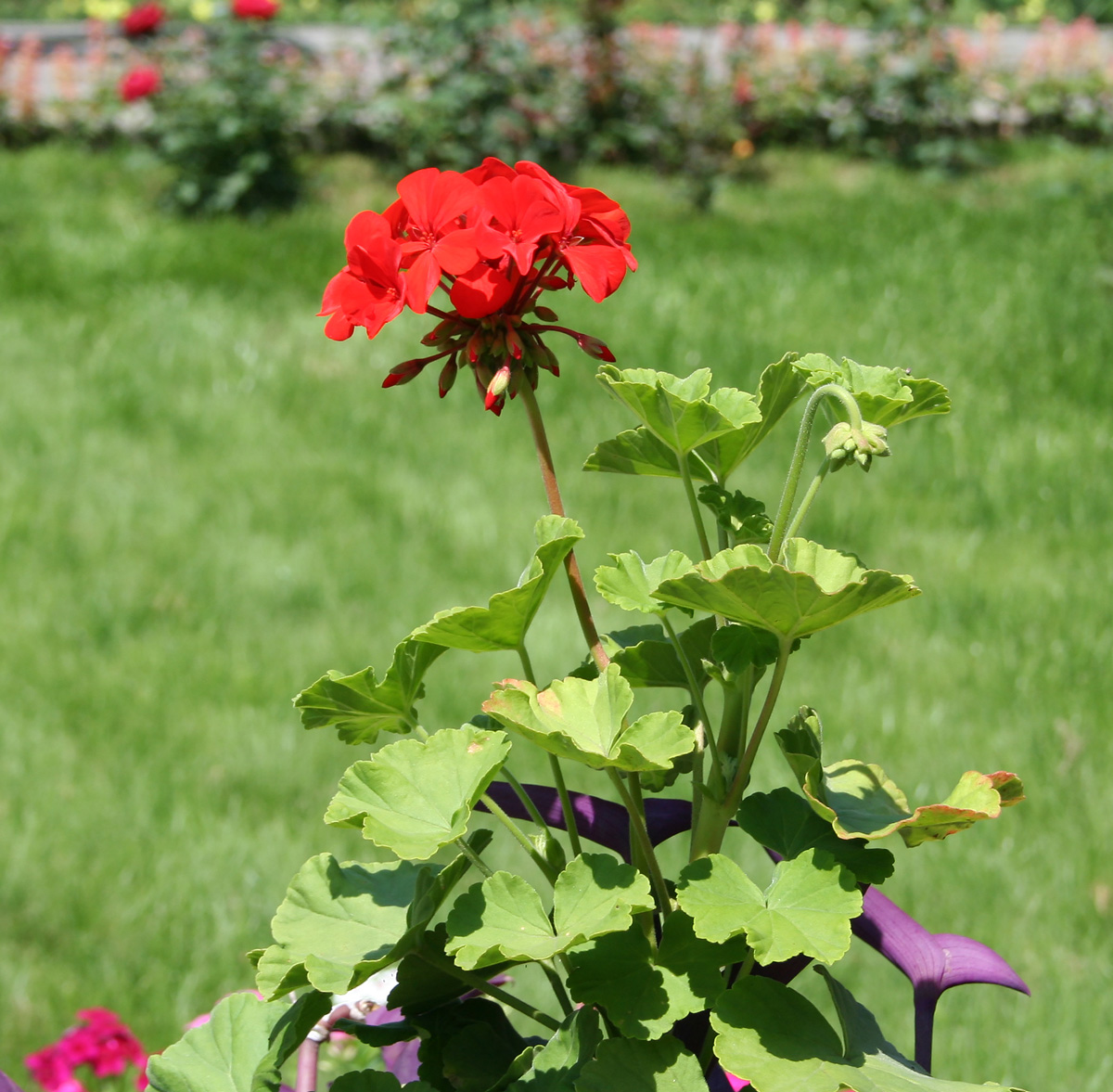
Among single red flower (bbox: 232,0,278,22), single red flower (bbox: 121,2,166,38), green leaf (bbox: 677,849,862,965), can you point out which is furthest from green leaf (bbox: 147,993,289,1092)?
single red flower (bbox: 121,2,166,38)

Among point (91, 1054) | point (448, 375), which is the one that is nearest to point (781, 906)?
point (448, 375)

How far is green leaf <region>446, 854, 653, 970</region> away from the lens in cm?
76

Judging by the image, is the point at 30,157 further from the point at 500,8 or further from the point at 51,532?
the point at 51,532

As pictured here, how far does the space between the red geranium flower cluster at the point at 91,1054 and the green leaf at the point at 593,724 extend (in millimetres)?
1223

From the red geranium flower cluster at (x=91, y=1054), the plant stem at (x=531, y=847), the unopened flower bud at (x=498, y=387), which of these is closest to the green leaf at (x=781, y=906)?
the plant stem at (x=531, y=847)

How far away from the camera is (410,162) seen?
6.20 metres

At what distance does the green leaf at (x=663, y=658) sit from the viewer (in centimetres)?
94

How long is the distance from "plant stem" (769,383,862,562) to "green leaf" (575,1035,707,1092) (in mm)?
320

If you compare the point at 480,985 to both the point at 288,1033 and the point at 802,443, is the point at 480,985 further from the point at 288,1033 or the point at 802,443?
the point at 802,443

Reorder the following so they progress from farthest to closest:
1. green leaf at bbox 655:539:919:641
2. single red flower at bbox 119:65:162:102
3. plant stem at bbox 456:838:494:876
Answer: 1. single red flower at bbox 119:65:162:102
2. plant stem at bbox 456:838:494:876
3. green leaf at bbox 655:539:919:641

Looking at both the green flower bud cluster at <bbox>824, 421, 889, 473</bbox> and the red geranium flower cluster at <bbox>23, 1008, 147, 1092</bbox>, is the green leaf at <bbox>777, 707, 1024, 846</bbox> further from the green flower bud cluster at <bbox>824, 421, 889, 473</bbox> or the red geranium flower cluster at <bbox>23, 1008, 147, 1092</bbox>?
the red geranium flower cluster at <bbox>23, 1008, 147, 1092</bbox>

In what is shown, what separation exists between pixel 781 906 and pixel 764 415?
361mm

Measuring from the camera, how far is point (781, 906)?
81 centimetres

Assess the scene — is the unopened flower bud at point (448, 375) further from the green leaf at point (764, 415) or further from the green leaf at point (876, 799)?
the green leaf at point (876, 799)
